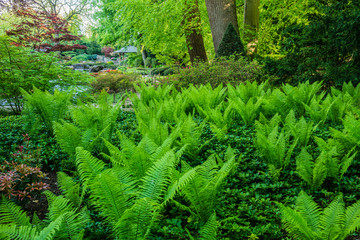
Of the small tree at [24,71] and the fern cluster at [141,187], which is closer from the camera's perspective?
the fern cluster at [141,187]

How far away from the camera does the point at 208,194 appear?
1.83 meters

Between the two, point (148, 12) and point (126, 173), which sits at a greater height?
point (148, 12)

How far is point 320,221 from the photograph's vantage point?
1.55m

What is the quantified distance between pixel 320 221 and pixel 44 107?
12.0 feet

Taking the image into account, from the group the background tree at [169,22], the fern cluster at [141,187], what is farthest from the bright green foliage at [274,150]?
the background tree at [169,22]

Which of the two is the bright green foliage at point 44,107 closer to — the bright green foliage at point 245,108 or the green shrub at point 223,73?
the bright green foliage at point 245,108

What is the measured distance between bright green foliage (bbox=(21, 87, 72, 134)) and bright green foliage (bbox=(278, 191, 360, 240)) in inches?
134

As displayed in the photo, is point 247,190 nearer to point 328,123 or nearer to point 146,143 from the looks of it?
point 146,143

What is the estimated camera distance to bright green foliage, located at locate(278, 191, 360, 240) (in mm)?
1465

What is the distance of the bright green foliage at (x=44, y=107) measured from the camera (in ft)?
11.8

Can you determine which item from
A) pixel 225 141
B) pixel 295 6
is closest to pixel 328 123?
pixel 225 141

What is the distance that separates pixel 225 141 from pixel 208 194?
148cm

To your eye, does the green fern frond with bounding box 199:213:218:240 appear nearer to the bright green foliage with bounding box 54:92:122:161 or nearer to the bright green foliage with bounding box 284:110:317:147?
the bright green foliage with bounding box 54:92:122:161

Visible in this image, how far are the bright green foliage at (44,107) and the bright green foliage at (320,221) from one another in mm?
3408
